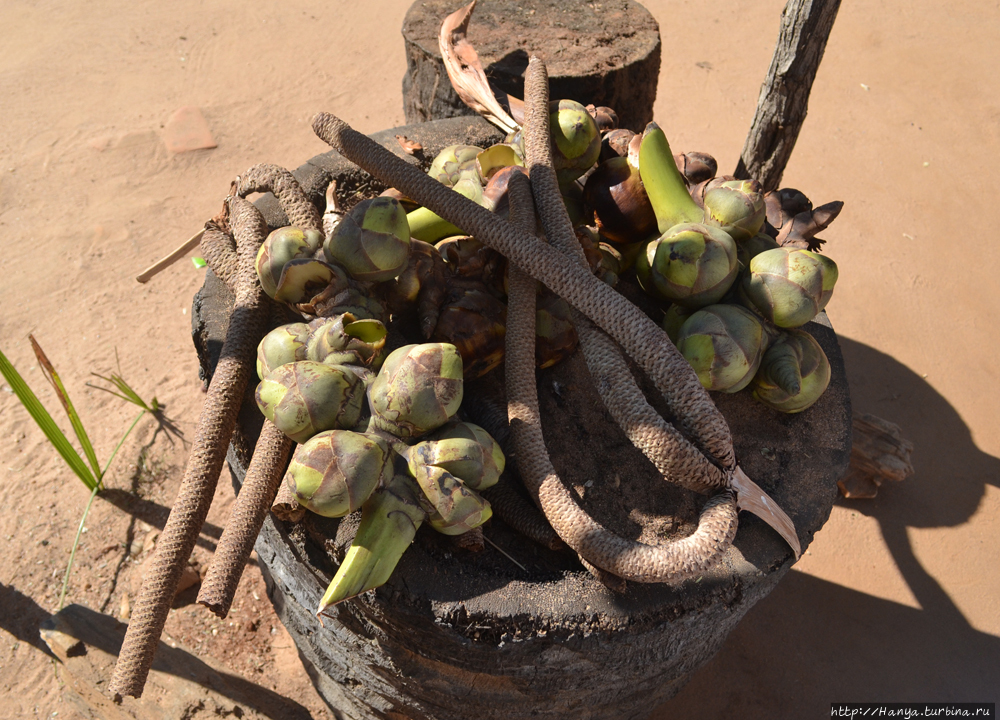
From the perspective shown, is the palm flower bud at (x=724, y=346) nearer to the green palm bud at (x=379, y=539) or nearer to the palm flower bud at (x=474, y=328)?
the palm flower bud at (x=474, y=328)

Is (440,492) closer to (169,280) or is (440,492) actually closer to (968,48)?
(169,280)

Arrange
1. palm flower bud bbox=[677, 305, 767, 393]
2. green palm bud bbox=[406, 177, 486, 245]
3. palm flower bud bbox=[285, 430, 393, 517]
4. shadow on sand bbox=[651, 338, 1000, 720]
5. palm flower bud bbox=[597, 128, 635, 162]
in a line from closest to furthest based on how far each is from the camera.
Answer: palm flower bud bbox=[285, 430, 393, 517] < palm flower bud bbox=[677, 305, 767, 393] < green palm bud bbox=[406, 177, 486, 245] < palm flower bud bbox=[597, 128, 635, 162] < shadow on sand bbox=[651, 338, 1000, 720]

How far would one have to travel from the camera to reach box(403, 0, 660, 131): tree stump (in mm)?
2053

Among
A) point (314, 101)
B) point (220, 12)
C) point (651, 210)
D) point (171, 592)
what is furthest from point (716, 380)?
point (220, 12)

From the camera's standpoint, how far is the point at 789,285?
4.03ft

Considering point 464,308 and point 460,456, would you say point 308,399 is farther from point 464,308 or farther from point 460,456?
point 464,308

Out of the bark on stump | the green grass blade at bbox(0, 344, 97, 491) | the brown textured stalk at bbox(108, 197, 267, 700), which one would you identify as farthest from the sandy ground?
Result: the brown textured stalk at bbox(108, 197, 267, 700)

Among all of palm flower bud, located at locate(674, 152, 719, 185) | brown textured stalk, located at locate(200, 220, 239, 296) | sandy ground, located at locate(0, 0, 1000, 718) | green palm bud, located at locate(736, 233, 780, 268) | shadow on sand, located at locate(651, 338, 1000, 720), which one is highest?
palm flower bud, located at locate(674, 152, 719, 185)

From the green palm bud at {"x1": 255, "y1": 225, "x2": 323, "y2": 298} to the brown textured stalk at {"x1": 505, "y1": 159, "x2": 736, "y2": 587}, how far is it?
390 millimetres

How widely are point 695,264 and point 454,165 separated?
0.62 m

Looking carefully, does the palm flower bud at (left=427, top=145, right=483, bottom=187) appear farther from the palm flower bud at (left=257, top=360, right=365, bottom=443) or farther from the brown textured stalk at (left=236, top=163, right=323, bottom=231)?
the palm flower bud at (left=257, top=360, right=365, bottom=443)

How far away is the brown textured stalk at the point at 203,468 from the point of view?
3.63 ft

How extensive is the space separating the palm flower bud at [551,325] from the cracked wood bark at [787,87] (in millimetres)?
1665

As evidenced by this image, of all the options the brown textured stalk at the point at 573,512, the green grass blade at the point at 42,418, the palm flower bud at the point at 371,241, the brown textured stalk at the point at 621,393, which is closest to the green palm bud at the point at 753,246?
the brown textured stalk at the point at 621,393
